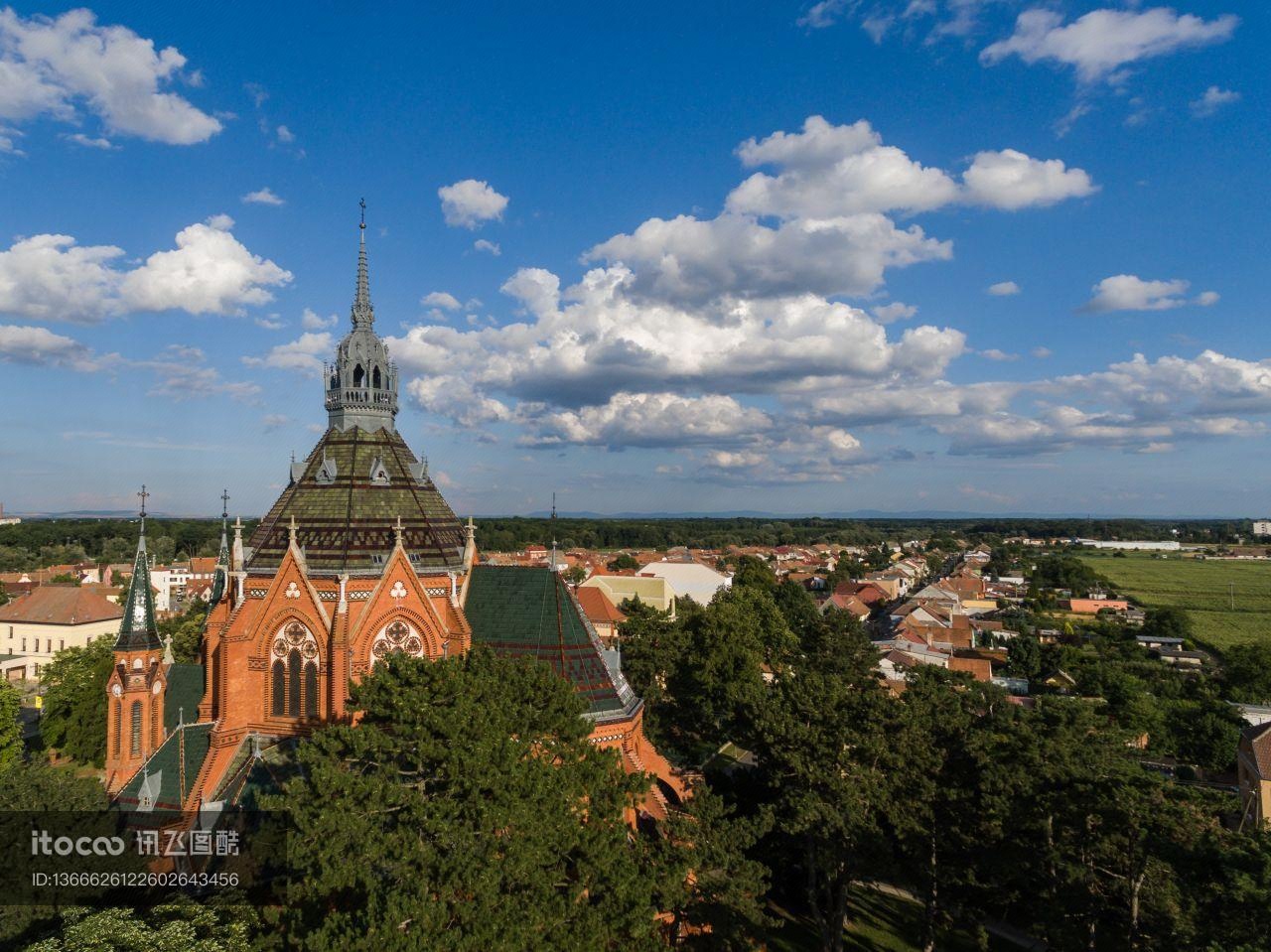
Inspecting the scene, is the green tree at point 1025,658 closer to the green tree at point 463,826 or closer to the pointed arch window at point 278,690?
the green tree at point 463,826

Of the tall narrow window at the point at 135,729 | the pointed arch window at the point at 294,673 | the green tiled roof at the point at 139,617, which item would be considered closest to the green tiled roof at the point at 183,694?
the tall narrow window at the point at 135,729

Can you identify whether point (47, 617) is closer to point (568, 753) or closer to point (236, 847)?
point (236, 847)

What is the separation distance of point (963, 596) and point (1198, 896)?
125027 millimetres

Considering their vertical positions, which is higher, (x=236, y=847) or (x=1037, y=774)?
(x=1037, y=774)

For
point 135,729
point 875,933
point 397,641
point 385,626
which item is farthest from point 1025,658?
point 135,729

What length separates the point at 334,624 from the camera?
83.0 feet

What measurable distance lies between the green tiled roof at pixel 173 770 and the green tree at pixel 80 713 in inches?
797

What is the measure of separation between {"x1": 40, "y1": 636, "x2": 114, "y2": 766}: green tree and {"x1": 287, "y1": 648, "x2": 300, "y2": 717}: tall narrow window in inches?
953

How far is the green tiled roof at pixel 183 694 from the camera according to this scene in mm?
30094

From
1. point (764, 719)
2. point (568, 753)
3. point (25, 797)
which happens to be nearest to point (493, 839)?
point (568, 753)

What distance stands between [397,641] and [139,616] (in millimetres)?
10476

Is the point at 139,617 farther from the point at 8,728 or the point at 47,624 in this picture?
the point at 47,624

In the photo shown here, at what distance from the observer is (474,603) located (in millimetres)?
29875

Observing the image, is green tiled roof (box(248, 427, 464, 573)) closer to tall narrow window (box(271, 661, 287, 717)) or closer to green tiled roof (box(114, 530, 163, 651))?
tall narrow window (box(271, 661, 287, 717))
